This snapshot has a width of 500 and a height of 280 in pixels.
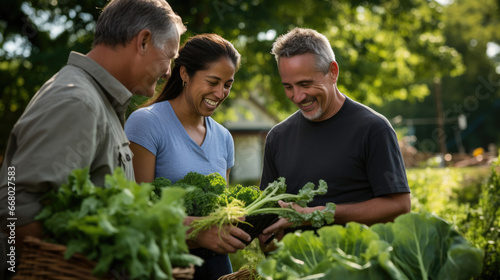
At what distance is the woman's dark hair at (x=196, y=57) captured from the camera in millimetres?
3188

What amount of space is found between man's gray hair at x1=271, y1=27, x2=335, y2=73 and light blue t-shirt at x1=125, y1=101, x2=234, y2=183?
81 cm

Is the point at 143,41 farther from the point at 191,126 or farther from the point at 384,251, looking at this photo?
the point at 384,251

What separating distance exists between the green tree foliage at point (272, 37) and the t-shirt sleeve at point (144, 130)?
4.21m

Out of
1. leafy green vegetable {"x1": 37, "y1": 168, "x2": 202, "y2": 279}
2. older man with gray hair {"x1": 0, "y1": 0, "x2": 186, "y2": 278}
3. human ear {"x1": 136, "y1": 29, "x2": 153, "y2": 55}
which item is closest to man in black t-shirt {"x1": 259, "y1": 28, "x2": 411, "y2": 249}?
older man with gray hair {"x1": 0, "y1": 0, "x2": 186, "y2": 278}

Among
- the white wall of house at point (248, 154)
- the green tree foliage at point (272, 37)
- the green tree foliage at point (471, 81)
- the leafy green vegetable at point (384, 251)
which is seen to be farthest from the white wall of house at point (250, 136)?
the leafy green vegetable at point (384, 251)

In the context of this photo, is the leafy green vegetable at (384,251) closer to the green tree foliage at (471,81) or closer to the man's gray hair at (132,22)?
the man's gray hair at (132,22)

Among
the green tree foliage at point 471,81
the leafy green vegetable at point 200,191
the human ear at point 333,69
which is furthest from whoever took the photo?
the green tree foliage at point 471,81

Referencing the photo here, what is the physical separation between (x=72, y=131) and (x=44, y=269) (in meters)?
0.49

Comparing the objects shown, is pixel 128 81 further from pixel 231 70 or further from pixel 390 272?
pixel 390 272

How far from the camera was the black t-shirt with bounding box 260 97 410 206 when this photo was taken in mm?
3025

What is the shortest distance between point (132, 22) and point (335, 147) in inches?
65.8

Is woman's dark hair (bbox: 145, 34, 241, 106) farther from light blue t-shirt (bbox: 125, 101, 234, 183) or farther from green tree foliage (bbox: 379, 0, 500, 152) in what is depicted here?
green tree foliage (bbox: 379, 0, 500, 152)

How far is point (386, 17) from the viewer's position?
1383cm

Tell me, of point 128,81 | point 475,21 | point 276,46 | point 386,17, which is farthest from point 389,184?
point 475,21
